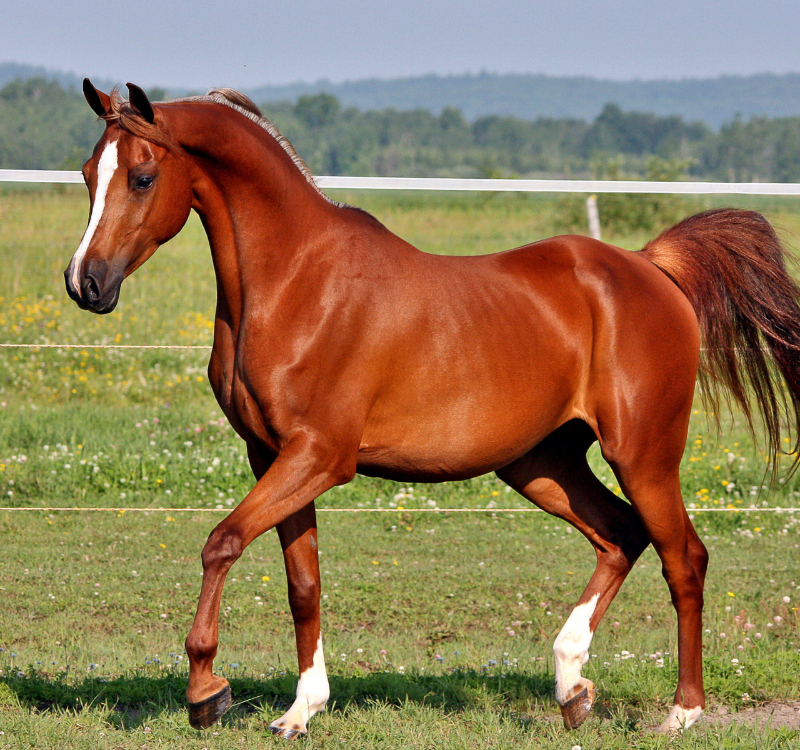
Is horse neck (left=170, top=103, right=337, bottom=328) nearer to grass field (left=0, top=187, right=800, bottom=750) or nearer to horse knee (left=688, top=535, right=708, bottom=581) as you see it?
grass field (left=0, top=187, right=800, bottom=750)

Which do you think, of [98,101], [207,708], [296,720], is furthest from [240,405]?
[296,720]

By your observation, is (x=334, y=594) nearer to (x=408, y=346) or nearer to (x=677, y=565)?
(x=677, y=565)

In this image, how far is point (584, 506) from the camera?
4.07m

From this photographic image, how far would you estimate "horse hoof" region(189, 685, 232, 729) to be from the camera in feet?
10.0

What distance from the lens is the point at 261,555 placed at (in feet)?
21.2

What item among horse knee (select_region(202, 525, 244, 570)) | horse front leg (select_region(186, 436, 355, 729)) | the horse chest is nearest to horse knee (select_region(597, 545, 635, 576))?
horse front leg (select_region(186, 436, 355, 729))

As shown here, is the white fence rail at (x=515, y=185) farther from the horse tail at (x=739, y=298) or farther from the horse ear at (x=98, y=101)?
the horse ear at (x=98, y=101)

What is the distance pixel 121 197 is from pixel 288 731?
6.44 feet

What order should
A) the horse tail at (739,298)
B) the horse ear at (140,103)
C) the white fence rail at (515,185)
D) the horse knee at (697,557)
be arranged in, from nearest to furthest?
the horse ear at (140,103) < the horse knee at (697,557) < the horse tail at (739,298) < the white fence rail at (515,185)

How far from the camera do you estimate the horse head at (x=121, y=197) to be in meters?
2.95

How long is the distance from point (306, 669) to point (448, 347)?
4.30ft

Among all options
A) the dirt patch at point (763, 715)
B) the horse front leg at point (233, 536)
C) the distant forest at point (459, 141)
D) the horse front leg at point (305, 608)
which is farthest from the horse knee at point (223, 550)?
the distant forest at point (459, 141)

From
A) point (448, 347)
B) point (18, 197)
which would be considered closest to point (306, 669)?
point (448, 347)

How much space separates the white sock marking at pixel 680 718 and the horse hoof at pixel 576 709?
0.29 meters
